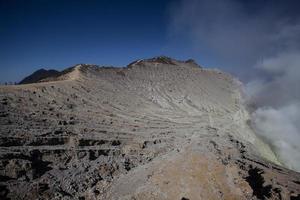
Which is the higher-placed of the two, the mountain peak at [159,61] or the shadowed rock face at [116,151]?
the mountain peak at [159,61]

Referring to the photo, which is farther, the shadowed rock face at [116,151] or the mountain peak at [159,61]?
the mountain peak at [159,61]

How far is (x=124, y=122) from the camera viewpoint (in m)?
27.4

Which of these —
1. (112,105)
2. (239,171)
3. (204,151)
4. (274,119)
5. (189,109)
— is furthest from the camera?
(274,119)

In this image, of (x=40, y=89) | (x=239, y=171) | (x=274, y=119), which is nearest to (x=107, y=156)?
(x=239, y=171)

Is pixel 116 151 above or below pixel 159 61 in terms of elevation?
below

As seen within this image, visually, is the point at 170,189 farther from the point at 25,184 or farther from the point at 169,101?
the point at 169,101

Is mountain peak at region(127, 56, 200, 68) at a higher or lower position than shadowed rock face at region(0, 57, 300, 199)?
higher

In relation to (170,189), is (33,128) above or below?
above

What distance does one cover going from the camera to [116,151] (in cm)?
2144

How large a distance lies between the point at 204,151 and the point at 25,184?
13.6m

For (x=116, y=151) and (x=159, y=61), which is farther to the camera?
(x=159, y=61)

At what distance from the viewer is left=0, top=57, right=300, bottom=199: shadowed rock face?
16438mm

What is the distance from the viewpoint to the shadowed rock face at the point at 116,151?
16438 mm

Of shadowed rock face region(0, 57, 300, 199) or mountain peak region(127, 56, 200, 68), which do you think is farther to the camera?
mountain peak region(127, 56, 200, 68)
